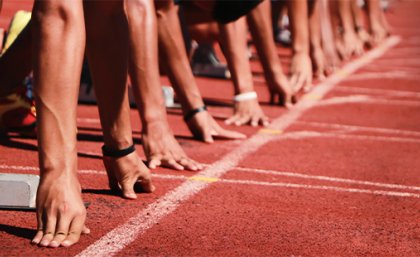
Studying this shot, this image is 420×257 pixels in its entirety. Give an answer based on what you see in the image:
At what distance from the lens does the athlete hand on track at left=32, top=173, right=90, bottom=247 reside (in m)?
3.84

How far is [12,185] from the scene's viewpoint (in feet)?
14.4

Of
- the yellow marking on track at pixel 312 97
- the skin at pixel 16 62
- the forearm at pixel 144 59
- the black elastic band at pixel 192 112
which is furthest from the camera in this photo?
the yellow marking on track at pixel 312 97

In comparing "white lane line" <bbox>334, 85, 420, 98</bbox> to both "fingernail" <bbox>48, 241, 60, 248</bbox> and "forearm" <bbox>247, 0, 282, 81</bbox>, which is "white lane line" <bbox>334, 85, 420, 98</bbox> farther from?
"fingernail" <bbox>48, 241, 60, 248</bbox>

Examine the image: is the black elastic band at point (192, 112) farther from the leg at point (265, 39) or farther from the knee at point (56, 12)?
the knee at point (56, 12)

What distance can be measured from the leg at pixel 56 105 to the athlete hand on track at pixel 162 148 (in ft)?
5.56

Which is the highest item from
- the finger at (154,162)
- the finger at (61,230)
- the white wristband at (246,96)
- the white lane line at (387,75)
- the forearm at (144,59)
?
the forearm at (144,59)

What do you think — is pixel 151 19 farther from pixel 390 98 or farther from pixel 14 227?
pixel 390 98

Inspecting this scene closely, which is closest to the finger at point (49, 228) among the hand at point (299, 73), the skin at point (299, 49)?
the skin at point (299, 49)

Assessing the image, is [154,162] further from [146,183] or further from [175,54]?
[175,54]

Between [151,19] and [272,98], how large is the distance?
10.6ft

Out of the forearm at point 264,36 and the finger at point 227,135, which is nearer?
the finger at point 227,135

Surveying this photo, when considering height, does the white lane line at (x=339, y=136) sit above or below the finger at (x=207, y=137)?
below

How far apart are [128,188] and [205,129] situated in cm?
192

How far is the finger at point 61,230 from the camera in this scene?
12.6ft
